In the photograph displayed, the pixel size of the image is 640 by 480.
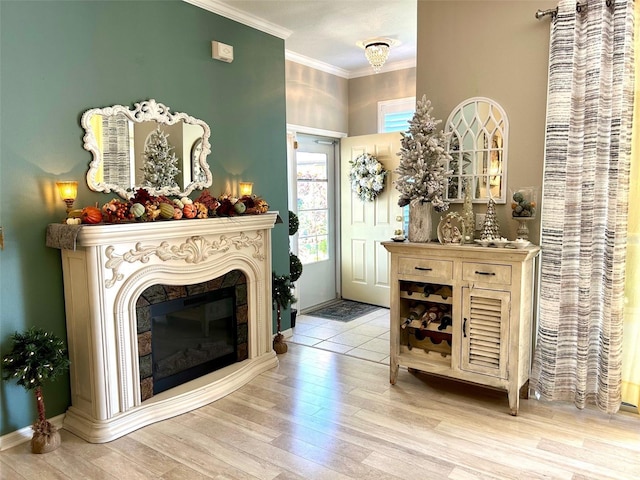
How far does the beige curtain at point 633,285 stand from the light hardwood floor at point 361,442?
210mm

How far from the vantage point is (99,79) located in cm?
287

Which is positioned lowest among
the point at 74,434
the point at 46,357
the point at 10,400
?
the point at 74,434

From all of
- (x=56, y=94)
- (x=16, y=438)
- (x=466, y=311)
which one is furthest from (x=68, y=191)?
(x=466, y=311)

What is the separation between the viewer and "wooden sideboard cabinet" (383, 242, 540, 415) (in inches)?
111

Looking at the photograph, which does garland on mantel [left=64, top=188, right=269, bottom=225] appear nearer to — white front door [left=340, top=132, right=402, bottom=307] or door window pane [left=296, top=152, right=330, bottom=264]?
door window pane [left=296, top=152, right=330, bottom=264]

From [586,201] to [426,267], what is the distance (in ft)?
3.32

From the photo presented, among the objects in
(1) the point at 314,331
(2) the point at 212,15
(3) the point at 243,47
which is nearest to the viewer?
(2) the point at 212,15

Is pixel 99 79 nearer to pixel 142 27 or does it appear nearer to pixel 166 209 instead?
pixel 142 27

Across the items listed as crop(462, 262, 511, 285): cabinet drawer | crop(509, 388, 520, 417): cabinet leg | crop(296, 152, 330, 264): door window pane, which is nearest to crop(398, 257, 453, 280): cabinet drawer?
crop(462, 262, 511, 285): cabinet drawer

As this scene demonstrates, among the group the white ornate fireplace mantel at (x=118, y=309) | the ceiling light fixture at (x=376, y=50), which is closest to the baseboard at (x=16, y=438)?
the white ornate fireplace mantel at (x=118, y=309)

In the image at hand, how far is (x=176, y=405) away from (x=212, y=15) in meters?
2.81

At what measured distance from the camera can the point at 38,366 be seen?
2.43 m

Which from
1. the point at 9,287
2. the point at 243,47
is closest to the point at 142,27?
the point at 243,47

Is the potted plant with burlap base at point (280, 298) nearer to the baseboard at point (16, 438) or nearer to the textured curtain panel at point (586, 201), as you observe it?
the baseboard at point (16, 438)
